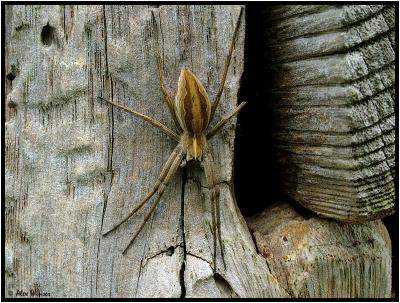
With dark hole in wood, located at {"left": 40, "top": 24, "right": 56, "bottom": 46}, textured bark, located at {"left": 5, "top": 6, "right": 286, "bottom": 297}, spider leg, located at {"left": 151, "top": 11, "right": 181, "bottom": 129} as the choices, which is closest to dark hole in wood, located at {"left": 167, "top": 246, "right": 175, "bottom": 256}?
textured bark, located at {"left": 5, "top": 6, "right": 286, "bottom": 297}

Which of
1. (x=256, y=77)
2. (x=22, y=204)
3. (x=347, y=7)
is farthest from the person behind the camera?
(x=256, y=77)

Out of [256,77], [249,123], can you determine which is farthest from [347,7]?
[249,123]

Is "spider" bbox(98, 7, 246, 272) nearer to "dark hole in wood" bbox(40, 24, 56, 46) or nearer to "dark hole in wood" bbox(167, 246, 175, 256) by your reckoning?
"dark hole in wood" bbox(167, 246, 175, 256)

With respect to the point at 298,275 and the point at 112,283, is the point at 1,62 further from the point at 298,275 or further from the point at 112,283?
the point at 298,275

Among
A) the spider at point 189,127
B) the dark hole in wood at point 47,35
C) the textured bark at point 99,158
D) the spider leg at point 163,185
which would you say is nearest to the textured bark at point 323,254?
the textured bark at point 99,158

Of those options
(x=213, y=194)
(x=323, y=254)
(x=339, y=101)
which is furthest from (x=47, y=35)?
(x=323, y=254)
